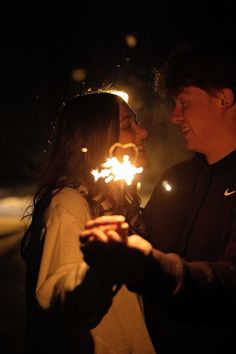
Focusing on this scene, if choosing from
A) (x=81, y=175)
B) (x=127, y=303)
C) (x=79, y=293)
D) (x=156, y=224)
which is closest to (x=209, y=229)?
(x=156, y=224)

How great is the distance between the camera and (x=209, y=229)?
2672mm

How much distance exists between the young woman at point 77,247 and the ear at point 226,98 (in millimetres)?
690

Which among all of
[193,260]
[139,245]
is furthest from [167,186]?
[139,245]

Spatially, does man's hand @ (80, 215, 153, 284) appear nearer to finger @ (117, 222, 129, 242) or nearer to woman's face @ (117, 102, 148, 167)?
finger @ (117, 222, 129, 242)

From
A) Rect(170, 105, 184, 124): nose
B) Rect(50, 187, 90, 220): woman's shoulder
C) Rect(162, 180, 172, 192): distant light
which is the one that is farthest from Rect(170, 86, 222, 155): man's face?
Rect(50, 187, 90, 220): woman's shoulder

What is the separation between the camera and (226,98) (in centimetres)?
300

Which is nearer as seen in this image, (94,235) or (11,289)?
(94,235)

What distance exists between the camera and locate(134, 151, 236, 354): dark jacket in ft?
5.56

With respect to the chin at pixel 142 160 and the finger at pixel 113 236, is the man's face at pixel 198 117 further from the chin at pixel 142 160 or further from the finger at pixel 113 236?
the finger at pixel 113 236

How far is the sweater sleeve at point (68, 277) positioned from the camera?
5.90ft

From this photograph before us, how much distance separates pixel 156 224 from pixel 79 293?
4.78 feet

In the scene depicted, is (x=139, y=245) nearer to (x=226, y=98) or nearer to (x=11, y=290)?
(x=226, y=98)

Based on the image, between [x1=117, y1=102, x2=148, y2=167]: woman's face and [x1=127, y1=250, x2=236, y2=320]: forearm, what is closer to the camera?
[x1=127, y1=250, x2=236, y2=320]: forearm

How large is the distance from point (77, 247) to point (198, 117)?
5.17ft
